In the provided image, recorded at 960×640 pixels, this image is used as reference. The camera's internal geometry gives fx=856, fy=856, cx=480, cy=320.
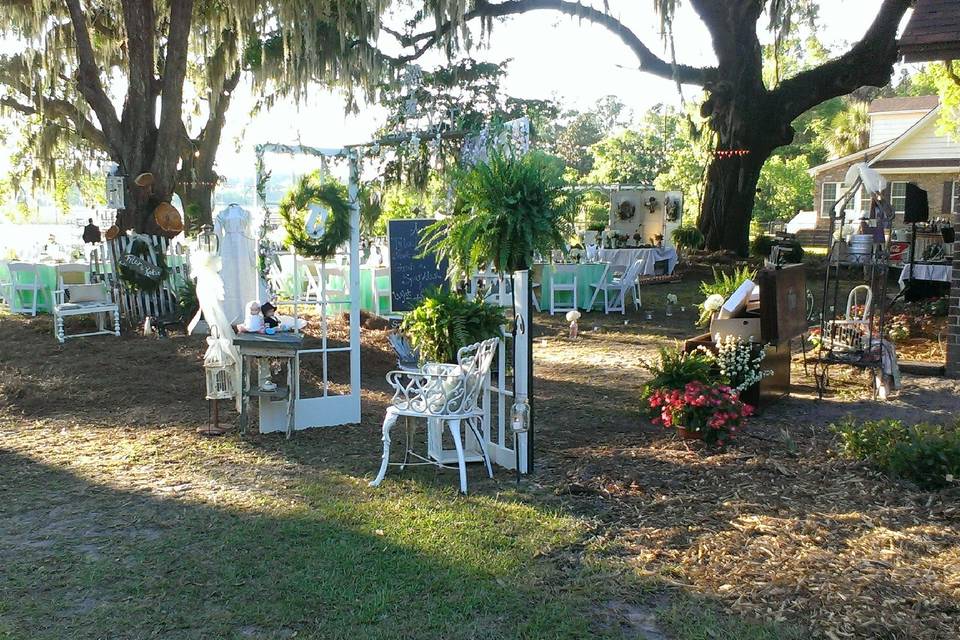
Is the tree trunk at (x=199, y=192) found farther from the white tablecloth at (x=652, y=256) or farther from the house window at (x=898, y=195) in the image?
the house window at (x=898, y=195)

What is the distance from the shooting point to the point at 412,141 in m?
6.62

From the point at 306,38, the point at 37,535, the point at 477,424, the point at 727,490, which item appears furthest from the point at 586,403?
the point at 306,38

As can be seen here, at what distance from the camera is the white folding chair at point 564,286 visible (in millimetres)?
13430

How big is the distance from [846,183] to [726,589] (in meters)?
4.78

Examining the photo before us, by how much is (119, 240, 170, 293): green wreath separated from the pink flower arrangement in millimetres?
8250

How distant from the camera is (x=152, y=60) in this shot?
1259 cm

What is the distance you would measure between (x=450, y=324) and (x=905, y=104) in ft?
103

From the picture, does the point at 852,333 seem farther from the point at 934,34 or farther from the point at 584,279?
the point at 584,279

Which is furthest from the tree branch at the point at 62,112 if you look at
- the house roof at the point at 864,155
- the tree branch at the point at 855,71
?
the house roof at the point at 864,155

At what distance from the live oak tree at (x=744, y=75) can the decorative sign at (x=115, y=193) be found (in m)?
6.76

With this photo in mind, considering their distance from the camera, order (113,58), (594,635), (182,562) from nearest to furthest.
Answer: (594,635) → (182,562) → (113,58)

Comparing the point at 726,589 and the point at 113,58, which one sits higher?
the point at 113,58

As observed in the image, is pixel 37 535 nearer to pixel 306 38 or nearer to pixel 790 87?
pixel 306 38

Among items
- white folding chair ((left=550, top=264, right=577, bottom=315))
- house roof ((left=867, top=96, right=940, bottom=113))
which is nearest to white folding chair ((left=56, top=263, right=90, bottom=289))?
white folding chair ((left=550, top=264, right=577, bottom=315))
